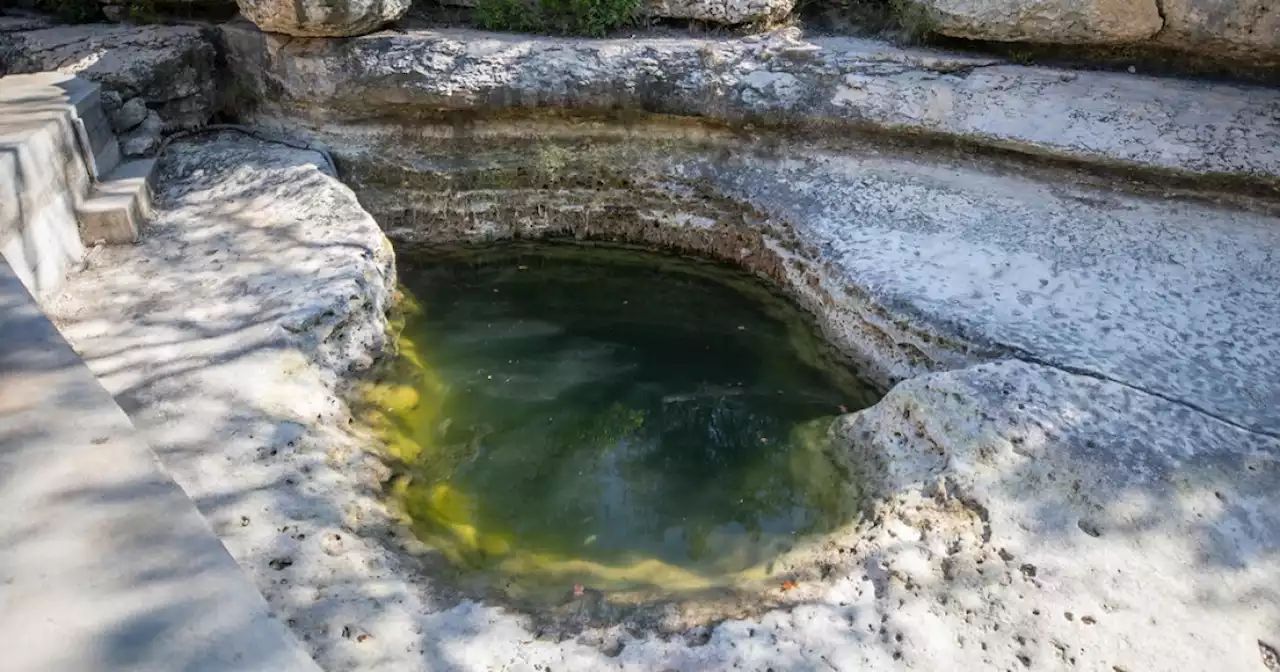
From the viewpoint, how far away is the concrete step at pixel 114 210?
399cm

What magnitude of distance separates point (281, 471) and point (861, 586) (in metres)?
1.88

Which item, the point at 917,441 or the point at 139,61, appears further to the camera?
the point at 139,61

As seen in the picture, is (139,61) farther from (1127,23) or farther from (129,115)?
(1127,23)

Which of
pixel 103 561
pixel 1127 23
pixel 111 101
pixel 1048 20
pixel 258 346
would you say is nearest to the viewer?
pixel 103 561

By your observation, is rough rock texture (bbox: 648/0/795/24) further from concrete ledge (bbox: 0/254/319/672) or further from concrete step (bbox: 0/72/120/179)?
concrete ledge (bbox: 0/254/319/672)

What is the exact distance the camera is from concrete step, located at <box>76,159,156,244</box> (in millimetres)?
3990

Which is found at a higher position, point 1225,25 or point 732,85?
point 1225,25

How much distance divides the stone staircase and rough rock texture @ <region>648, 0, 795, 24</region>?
2983 mm

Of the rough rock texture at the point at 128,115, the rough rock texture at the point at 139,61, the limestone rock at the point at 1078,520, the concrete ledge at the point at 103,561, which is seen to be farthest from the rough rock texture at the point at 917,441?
the concrete ledge at the point at 103,561

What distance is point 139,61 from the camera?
4840 millimetres

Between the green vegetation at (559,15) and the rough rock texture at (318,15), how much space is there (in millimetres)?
637

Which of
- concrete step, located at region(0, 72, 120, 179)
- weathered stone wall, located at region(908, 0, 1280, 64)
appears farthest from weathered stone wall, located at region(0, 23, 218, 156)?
weathered stone wall, located at region(908, 0, 1280, 64)

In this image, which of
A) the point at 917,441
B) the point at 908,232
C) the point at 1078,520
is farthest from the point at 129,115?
the point at 1078,520

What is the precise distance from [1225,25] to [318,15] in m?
4.56
